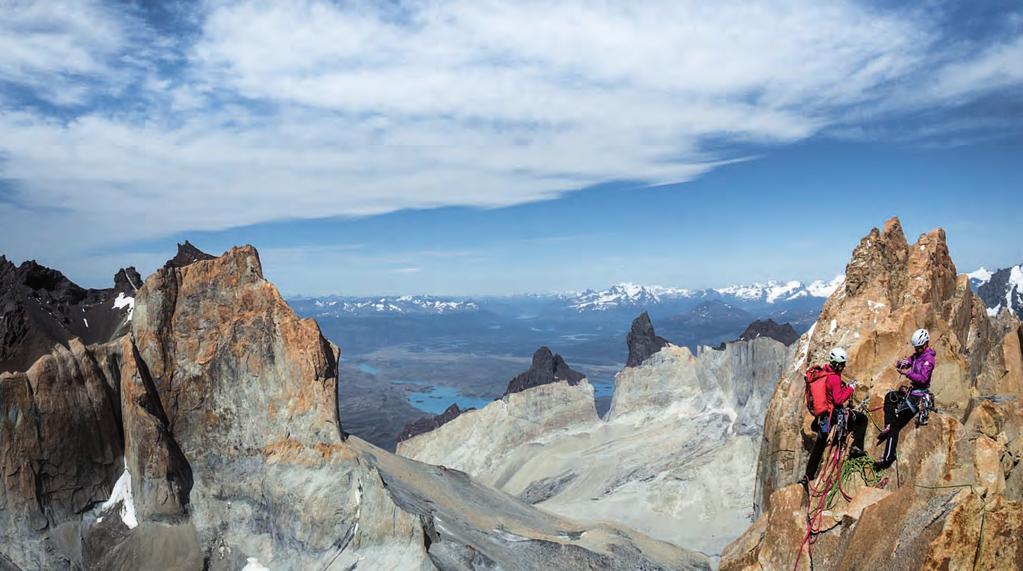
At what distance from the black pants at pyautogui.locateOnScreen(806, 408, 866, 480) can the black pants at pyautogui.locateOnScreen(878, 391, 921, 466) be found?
0.71m

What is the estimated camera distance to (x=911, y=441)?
1645 cm

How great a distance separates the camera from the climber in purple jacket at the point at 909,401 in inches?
651

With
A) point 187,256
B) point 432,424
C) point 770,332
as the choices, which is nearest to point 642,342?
point 770,332

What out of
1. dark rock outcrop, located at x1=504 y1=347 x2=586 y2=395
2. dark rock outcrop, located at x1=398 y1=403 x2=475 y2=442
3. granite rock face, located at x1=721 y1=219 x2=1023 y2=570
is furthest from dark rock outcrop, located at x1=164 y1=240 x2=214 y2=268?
dark rock outcrop, located at x1=504 y1=347 x2=586 y2=395

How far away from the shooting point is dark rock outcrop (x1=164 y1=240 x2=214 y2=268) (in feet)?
180

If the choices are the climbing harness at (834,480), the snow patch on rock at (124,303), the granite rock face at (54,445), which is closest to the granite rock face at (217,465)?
the granite rock face at (54,445)

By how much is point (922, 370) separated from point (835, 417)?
244 cm

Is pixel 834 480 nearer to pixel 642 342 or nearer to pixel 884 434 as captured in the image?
pixel 884 434

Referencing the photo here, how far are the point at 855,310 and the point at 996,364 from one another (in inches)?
276

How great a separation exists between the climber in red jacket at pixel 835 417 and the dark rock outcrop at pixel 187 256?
5063cm

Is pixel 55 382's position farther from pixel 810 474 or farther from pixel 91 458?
pixel 810 474

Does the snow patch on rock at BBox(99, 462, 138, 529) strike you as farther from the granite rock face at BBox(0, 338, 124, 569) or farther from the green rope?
the green rope

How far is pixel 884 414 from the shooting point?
1764 centimetres

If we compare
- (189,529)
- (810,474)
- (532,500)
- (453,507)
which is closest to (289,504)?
(189,529)
